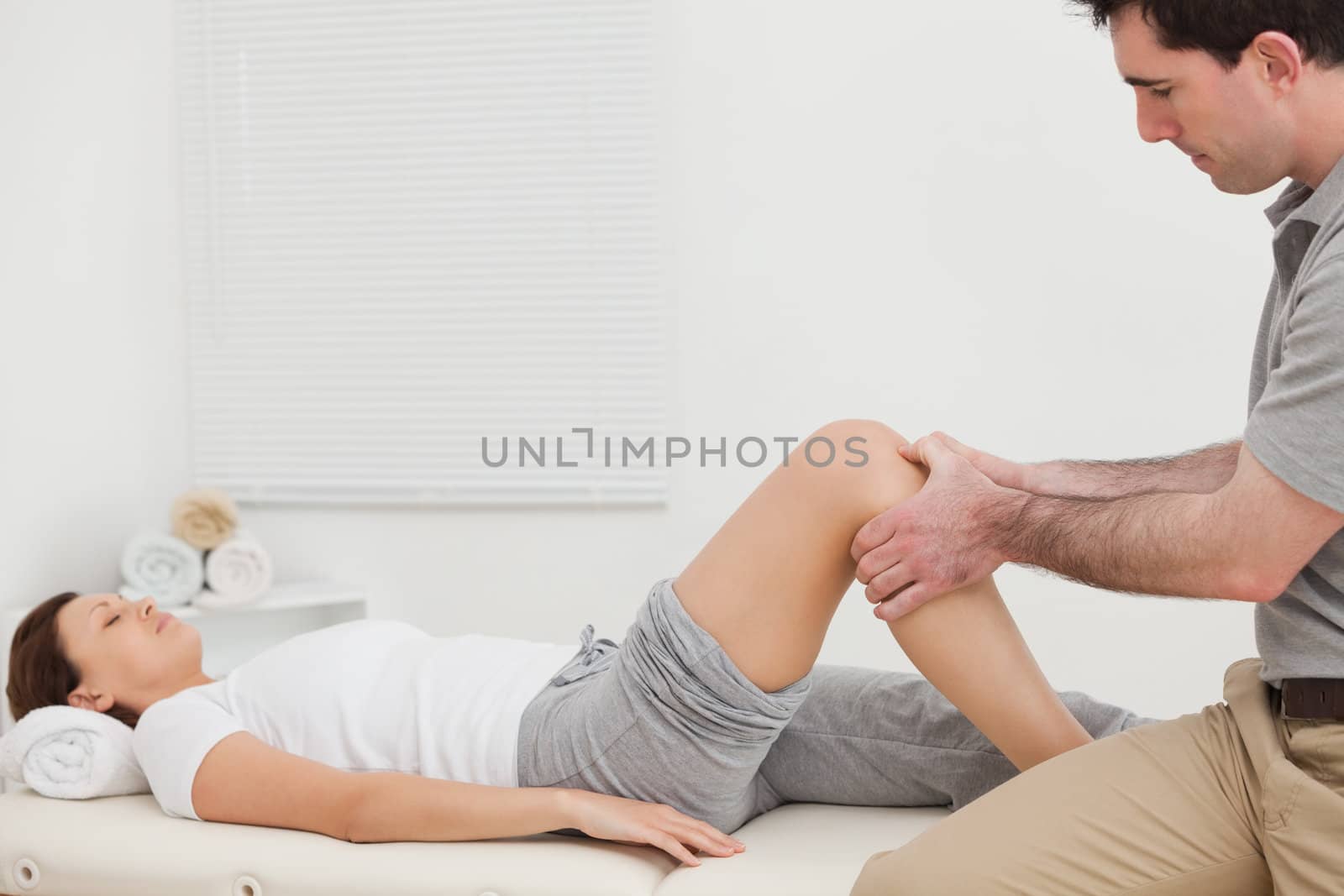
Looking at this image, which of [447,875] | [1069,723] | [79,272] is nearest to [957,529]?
[1069,723]

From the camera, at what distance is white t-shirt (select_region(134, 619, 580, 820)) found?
165 centimetres

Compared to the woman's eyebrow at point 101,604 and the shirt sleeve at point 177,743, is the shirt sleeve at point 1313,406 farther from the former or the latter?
the woman's eyebrow at point 101,604

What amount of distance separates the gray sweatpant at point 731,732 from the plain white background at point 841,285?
1.13 m

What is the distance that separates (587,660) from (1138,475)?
80 cm

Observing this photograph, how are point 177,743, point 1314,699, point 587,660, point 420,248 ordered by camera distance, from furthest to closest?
point 420,248 → point 587,660 → point 177,743 → point 1314,699

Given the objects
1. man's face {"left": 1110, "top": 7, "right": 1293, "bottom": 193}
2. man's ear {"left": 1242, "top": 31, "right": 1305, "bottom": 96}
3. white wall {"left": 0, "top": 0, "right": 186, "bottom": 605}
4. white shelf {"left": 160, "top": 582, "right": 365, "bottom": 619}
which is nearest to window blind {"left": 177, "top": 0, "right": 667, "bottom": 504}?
white wall {"left": 0, "top": 0, "right": 186, "bottom": 605}

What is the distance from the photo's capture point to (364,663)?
177 centimetres

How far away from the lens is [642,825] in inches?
59.3

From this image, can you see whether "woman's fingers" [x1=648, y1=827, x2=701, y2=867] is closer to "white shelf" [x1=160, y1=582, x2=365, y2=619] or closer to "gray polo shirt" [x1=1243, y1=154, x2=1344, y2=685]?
"gray polo shirt" [x1=1243, y1=154, x2=1344, y2=685]

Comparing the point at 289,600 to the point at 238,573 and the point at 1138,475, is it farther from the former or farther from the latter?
the point at 1138,475

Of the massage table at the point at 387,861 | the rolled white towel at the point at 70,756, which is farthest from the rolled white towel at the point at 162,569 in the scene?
the massage table at the point at 387,861

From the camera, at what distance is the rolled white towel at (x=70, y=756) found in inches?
69.9

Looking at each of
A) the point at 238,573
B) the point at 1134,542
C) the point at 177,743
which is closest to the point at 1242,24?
the point at 1134,542

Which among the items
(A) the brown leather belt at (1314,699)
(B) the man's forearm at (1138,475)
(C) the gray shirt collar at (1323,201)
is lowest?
(A) the brown leather belt at (1314,699)
